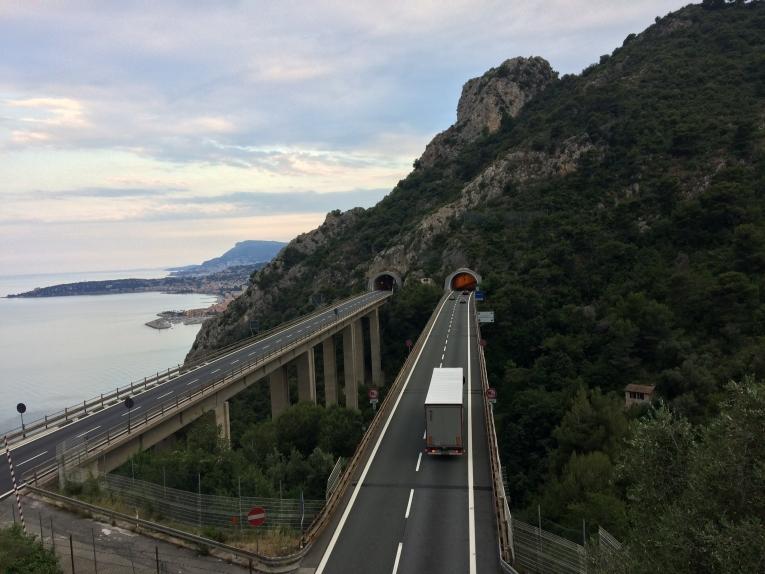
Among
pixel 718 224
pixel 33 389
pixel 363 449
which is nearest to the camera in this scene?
pixel 363 449

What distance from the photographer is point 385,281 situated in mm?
105688

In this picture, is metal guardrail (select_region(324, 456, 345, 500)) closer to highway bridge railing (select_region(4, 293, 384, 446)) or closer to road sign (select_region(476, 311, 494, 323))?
highway bridge railing (select_region(4, 293, 384, 446))

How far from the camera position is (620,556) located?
13.8 m

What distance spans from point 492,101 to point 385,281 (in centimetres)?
6962

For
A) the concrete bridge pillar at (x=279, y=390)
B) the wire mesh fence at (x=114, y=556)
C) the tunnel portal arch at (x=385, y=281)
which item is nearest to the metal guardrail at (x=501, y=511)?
the wire mesh fence at (x=114, y=556)

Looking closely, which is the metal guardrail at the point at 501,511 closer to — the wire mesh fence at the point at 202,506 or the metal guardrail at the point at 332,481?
the metal guardrail at the point at 332,481

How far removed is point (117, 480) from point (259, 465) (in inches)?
364

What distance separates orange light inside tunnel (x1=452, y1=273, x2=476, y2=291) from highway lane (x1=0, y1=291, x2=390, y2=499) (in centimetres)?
4312

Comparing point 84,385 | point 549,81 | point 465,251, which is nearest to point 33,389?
point 84,385

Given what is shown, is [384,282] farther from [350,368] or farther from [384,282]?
[350,368]

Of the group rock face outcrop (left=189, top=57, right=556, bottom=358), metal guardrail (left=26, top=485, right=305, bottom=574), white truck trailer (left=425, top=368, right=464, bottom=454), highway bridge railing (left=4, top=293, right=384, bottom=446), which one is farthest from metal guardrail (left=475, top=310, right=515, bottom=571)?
rock face outcrop (left=189, top=57, right=556, bottom=358)

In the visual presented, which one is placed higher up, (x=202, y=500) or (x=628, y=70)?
(x=628, y=70)

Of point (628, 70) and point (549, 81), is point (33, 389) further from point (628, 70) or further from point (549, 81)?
point (549, 81)

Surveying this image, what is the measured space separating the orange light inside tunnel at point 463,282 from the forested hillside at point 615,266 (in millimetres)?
2697
